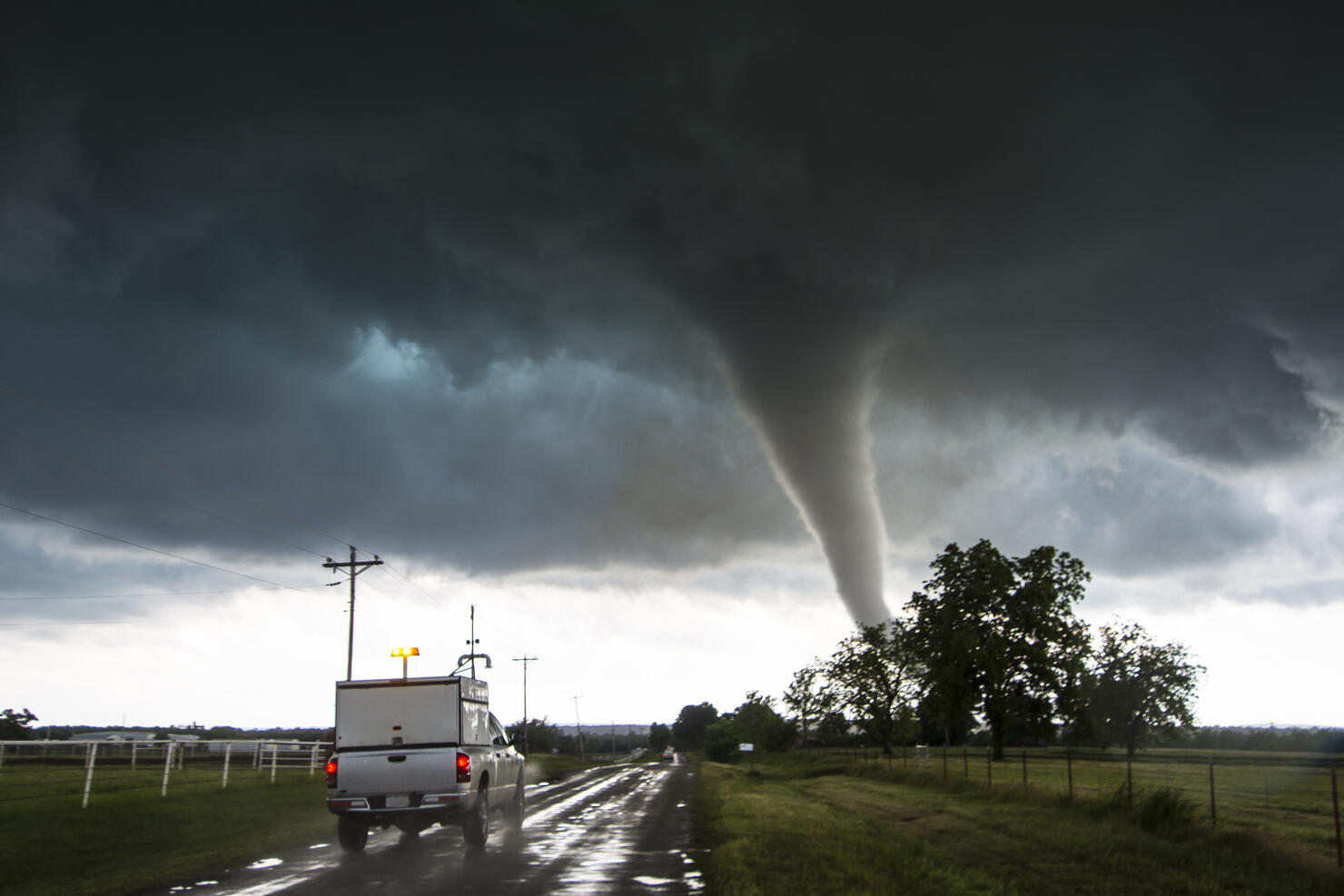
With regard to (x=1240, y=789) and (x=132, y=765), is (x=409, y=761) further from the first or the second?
(x=1240, y=789)

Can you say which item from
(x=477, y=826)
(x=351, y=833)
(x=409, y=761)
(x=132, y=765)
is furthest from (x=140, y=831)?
(x=132, y=765)

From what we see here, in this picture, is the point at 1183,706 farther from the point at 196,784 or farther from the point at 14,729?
the point at 14,729

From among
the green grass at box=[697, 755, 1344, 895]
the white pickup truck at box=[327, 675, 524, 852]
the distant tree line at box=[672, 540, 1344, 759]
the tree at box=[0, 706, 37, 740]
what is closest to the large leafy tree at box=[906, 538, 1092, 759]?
A: the distant tree line at box=[672, 540, 1344, 759]

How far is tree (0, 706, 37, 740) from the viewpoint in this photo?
243 feet

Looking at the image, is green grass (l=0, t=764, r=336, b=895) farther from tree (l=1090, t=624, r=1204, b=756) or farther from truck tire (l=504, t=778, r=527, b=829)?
tree (l=1090, t=624, r=1204, b=756)

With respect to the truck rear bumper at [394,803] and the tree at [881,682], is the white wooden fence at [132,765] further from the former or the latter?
the tree at [881,682]

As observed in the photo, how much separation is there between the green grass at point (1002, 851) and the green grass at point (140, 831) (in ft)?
29.9

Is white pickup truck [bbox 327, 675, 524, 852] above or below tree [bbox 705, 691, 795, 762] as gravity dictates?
above

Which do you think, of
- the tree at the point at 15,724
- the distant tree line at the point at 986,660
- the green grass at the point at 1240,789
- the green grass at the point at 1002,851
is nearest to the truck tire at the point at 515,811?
the green grass at the point at 1002,851

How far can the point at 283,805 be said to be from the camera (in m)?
30.1

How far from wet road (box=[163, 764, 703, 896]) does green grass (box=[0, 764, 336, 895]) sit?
133 cm

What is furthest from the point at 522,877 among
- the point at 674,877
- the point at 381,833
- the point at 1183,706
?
the point at 1183,706

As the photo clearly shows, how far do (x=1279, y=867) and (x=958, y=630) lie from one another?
47080mm

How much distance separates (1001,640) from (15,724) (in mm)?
74616
